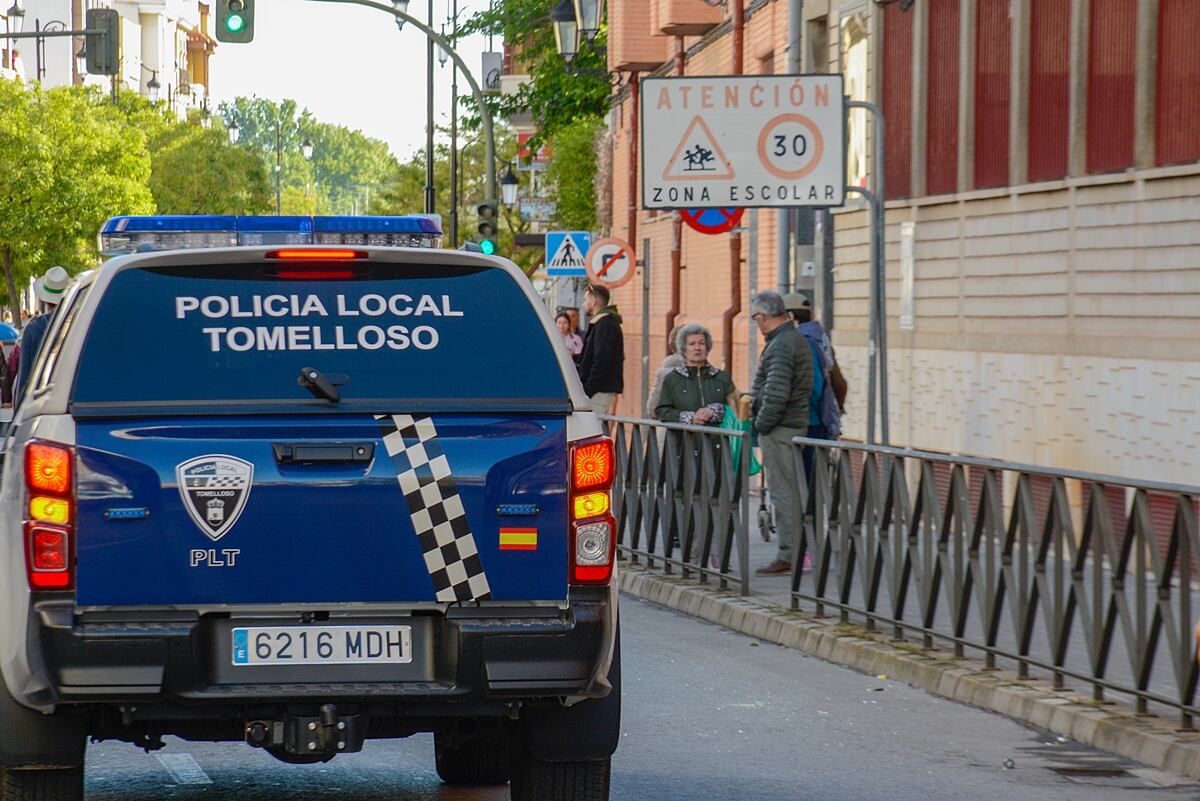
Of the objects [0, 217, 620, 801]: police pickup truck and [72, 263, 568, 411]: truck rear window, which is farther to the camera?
[72, 263, 568, 411]: truck rear window

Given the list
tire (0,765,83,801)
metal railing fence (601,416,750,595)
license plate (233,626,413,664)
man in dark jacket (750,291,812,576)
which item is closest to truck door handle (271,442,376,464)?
license plate (233,626,413,664)

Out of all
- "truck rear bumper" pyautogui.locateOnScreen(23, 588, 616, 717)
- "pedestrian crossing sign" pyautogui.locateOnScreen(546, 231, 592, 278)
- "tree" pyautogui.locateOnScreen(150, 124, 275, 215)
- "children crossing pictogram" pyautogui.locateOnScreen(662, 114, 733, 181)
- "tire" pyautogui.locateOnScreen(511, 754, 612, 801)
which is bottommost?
"tire" pyautogui.locateOnScreen(511, 754, 612, 801)

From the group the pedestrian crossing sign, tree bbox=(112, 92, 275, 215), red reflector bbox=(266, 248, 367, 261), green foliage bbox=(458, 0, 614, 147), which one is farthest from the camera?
Answer: tree bbox=(112, 92, 275, 215)

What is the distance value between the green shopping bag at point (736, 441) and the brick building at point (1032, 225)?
2423mm

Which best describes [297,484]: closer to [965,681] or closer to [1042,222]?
[965,681]

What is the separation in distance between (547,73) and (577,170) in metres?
2.17

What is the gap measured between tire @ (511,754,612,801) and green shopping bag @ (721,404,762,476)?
7360mm

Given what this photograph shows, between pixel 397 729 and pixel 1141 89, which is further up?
pixel 1141 89

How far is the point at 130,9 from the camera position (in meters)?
138

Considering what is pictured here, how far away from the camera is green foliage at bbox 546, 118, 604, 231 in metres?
46.9

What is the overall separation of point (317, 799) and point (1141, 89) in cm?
999

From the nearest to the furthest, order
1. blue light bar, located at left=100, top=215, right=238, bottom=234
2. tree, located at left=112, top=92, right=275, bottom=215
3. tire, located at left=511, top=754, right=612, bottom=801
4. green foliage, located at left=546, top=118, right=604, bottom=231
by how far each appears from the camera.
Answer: tire, located at left=511, top=754, right=612, bottom=801 → blue light bar, located at left=100, top=215, right=238, bottom=234 → green foliage, located at left=546, top=118, right=604, bottom=231 → tree, located at left=112, top=92, right=275, bottom=215

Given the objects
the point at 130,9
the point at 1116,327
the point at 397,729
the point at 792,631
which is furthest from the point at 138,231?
the point at 130,9

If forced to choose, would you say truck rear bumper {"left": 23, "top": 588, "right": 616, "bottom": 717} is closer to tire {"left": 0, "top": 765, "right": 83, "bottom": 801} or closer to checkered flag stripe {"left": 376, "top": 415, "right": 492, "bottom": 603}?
checkered flag stripe {"left": 376, "top": 415, "right": 492, "bottom": 603}
